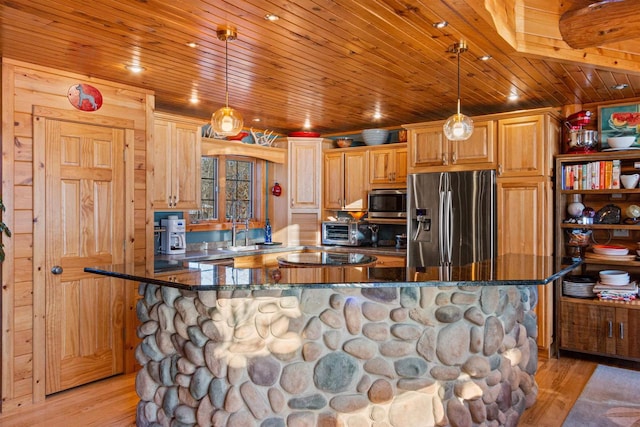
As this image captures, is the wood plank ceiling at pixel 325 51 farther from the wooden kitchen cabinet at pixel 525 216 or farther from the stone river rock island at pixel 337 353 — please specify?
the stone river rock island at pixel 337 353

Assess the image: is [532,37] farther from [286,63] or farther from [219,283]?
[219,283]

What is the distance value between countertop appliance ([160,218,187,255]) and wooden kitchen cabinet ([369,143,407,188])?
228 cm

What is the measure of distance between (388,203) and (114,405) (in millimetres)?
3462

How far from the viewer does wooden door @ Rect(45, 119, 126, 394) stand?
369 centimetres

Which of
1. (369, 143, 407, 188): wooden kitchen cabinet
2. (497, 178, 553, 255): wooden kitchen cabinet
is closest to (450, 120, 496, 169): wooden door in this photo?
(497, 178, 553, 255): wooden kitchen cabinet

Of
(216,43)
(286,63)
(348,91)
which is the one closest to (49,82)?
(216,43)

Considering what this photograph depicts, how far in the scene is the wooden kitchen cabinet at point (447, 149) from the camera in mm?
4844

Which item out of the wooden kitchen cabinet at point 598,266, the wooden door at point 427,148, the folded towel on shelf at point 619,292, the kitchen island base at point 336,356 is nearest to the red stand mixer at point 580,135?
the wooden kitchen cabinet at point 598,266

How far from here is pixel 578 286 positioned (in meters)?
4.59

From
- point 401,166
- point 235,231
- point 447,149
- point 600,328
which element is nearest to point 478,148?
point 447,149

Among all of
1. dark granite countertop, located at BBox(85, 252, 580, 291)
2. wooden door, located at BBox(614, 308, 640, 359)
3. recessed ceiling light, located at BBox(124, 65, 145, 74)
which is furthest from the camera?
wooden door, located at BBox(614, 308, 640, 359)

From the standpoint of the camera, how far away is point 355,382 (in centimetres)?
252

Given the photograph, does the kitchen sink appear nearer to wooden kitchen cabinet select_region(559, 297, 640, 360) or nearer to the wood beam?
wooden kitchen cabinet select_region(559, 297, 640, 360)

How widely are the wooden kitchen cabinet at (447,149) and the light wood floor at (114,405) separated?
6.69 ft
